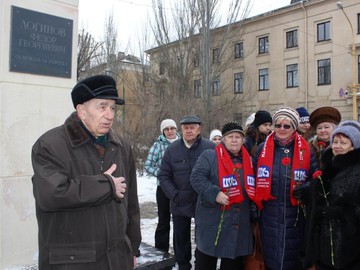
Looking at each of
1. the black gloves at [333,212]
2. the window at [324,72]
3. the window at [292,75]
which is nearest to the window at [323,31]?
the window at [324,72]

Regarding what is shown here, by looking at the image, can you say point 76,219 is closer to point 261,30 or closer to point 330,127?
point 330,127

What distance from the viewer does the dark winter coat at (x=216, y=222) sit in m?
3.28

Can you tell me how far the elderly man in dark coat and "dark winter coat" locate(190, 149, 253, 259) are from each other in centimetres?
127

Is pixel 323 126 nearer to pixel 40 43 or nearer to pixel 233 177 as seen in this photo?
pixel 233 177

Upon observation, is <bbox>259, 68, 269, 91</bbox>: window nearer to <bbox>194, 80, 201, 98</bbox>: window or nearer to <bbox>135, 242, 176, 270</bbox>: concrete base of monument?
<bbox>194, 80, 201, 98</bbox>: window

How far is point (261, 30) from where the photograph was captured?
95.6 feet

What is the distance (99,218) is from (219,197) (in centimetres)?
143

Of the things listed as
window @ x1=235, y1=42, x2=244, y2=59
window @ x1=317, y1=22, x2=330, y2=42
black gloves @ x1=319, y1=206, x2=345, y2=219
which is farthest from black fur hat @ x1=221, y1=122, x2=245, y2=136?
window @ x1=235, y1=42, x2=244, y2=59

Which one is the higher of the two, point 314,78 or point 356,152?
point 314,78

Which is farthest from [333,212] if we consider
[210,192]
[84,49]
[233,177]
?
[84,49]

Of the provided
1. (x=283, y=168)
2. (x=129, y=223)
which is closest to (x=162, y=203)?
(x=283, y=168)

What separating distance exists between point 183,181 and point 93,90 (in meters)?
2.42

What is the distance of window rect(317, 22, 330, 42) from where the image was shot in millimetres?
25750

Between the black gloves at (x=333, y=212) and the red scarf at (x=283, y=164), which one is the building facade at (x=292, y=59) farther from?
the black gloves at (x=333, y=212)
